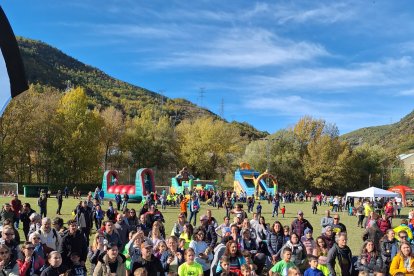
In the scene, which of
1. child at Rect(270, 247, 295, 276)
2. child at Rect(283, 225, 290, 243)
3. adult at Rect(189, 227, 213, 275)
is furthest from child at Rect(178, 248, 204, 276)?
child at Rect(283, 225, 290, 243)

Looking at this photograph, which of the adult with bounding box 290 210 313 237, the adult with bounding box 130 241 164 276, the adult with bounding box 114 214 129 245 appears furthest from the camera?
the adult with bounding box 290 210 313 237

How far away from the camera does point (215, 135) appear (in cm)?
6838

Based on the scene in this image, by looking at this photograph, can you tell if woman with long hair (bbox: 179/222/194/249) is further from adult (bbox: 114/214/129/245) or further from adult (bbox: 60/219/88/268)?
adult (bbox: 60/219/88/268)

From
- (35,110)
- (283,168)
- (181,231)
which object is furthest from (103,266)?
(283,168)

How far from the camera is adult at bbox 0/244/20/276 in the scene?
225 inches

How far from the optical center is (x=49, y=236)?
7.81m

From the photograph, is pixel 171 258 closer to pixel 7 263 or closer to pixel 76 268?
pixel 76 268

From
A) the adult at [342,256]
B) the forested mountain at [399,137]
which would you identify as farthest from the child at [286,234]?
the forested mountain at [399,137]

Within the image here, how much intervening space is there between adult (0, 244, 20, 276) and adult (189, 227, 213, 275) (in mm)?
3082

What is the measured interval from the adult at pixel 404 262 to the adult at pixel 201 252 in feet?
10.7

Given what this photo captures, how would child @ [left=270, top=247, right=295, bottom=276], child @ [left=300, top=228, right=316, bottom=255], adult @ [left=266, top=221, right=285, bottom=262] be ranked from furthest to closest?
adult @ [left=266, top=221, right=285, bottom=262] < child @ [left=300, top=228, right=316, bottom=255] < child @ [left=270, top=247, right=295, bottom=276]

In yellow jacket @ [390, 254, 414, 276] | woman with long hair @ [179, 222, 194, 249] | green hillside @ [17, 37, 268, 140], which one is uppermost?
green hillside @ [17, 37, 268, 140]

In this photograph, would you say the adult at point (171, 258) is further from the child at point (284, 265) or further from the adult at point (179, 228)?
the adult at point (179, 228)

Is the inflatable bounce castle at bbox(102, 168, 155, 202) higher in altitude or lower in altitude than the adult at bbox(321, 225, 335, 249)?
higher
